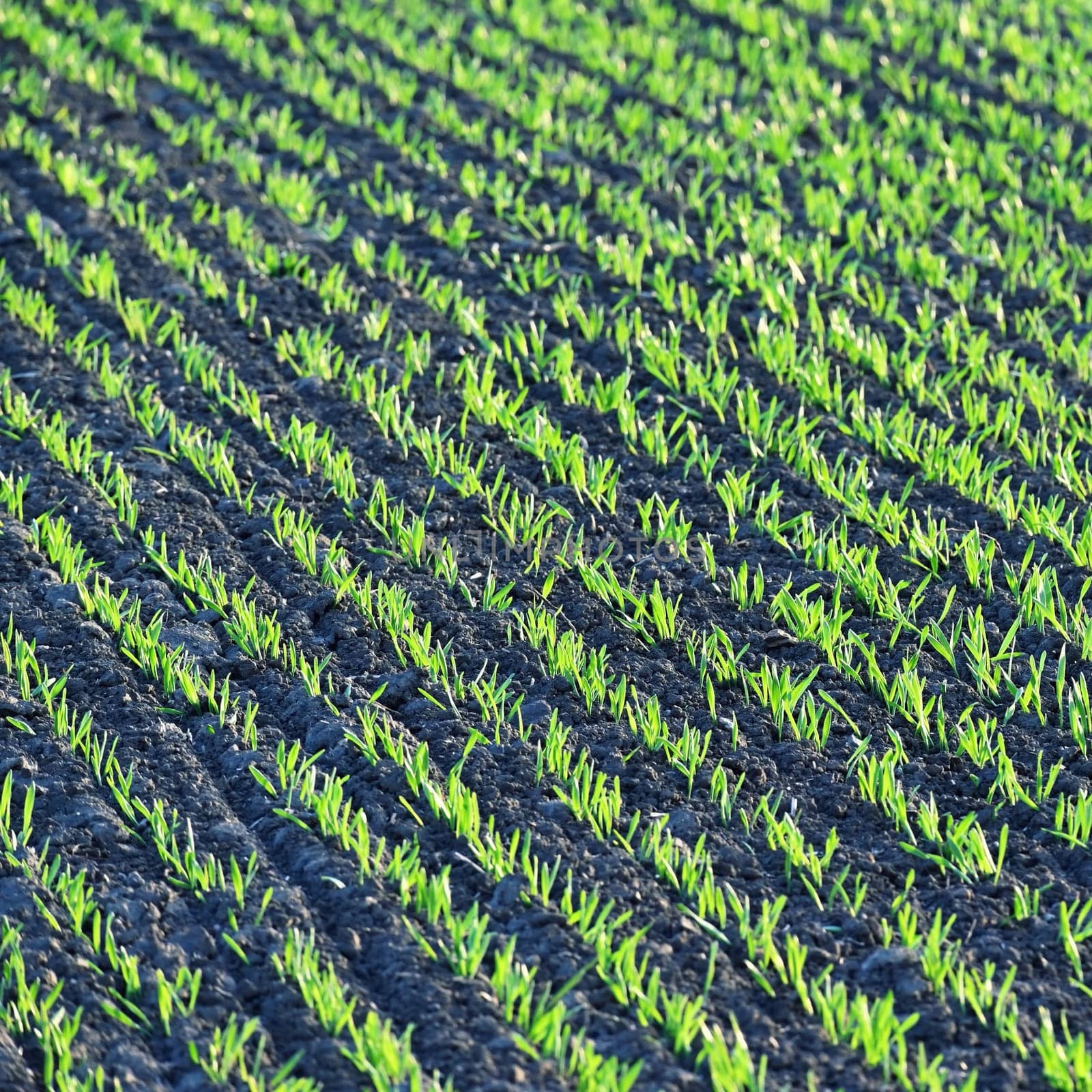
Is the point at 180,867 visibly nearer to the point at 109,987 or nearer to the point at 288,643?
the point at 109,987

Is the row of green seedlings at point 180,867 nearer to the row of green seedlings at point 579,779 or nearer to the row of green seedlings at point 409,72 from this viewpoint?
the row of green seedlings at point 579,779

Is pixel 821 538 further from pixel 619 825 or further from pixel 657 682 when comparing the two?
pixel 619 825

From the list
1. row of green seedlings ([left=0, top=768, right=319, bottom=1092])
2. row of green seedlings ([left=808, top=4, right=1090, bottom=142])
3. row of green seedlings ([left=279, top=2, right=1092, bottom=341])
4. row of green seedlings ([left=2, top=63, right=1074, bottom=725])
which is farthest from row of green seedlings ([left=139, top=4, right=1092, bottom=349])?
row of green seedlings ([left=0, top=768, right=319, bottom=1092])

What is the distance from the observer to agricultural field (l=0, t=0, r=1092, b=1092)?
2.21 metres

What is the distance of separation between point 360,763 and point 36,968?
626mm

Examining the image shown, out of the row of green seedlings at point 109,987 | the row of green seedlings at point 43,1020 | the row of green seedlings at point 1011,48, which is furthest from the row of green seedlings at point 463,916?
the row of green seedlings at point 1011,48

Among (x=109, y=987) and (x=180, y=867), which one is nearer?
(x=109, y=987)

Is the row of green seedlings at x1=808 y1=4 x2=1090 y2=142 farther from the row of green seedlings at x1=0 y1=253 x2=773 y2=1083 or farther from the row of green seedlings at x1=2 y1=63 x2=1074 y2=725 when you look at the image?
the row of green seedlings at x1=0 y1=253 x2=773 y2=1083

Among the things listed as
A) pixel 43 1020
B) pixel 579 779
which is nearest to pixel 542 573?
pixel 579 779

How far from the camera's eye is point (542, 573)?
3111mm

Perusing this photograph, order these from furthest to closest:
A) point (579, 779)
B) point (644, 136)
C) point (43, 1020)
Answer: point (644, 136) < point (579, 779) < point (43, 1020)

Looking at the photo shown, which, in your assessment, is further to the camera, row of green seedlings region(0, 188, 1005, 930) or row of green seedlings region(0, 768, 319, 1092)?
row of green seedlings region(0, 188, 1005, 930)

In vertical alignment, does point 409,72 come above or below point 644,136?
below

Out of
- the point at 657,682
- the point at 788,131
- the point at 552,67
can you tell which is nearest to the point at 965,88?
the point at 788,131
